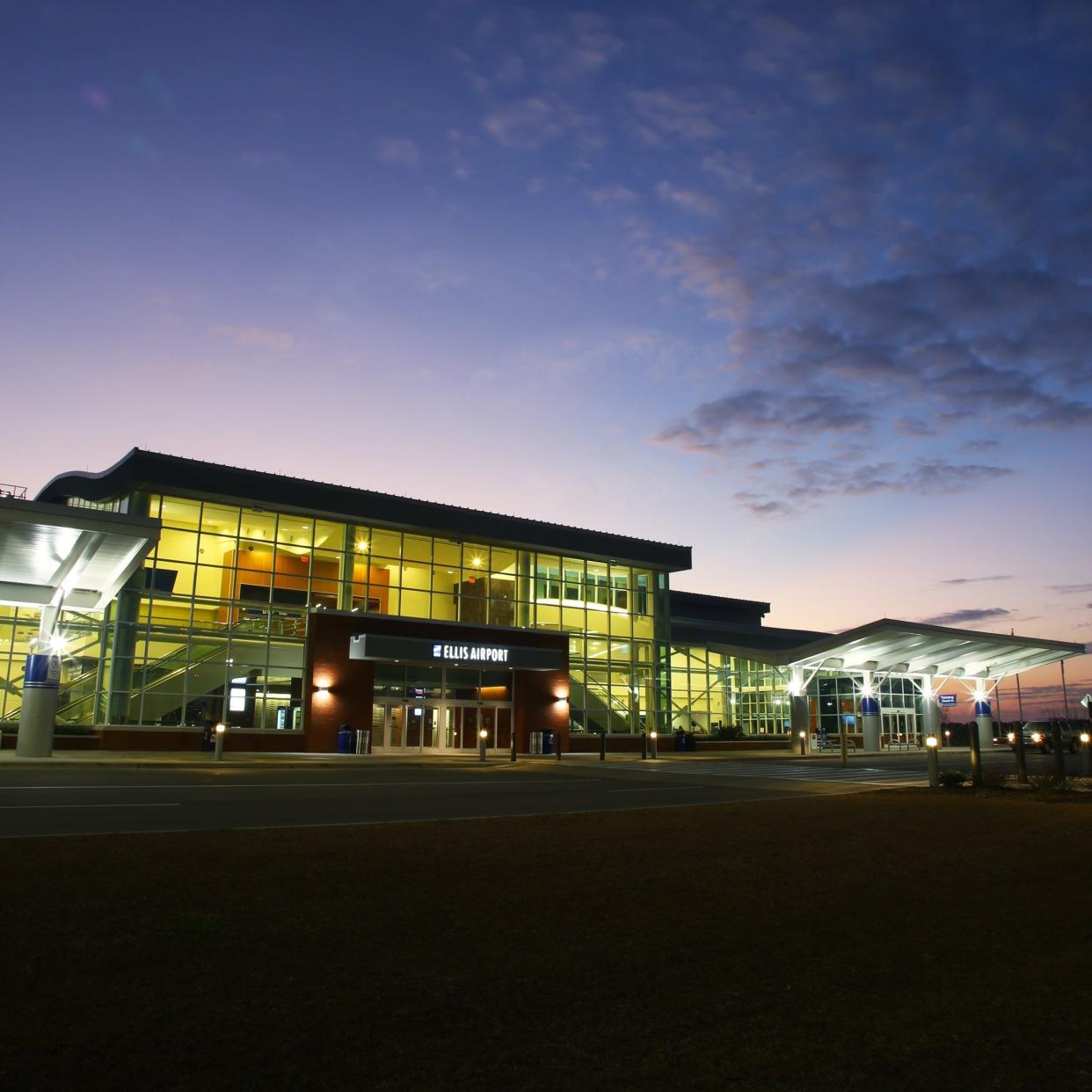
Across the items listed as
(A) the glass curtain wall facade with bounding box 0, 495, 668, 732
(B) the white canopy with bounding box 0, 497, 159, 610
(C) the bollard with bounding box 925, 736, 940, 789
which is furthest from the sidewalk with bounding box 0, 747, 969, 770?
(C) the bollard with bounding box 925, 736, 940, 789

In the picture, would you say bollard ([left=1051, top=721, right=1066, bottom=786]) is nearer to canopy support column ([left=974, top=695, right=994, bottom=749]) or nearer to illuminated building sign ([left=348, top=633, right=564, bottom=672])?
illuminated building sign ([left=348, top=633, right=564, bottom=672])

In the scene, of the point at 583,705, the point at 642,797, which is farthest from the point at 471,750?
the point at 642,797

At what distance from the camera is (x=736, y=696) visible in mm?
54406

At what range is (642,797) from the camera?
62.6 ft

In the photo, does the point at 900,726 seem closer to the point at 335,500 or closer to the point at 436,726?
the point at 436,726

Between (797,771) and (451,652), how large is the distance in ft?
52.9

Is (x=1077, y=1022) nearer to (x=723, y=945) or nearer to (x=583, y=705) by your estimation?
(x=723, y=945)

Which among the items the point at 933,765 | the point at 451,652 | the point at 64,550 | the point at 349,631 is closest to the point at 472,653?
the point at 451,652

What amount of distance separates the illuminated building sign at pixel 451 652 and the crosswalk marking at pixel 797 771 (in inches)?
354

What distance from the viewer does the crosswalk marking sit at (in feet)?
83.2

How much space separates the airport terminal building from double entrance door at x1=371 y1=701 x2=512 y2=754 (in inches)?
3.1

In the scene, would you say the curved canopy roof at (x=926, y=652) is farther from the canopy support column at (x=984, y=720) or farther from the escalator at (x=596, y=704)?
the escalator at (x=596, y=704)

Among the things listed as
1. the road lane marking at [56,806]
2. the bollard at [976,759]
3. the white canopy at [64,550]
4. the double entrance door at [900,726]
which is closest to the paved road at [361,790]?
the road lane marking at [56,806]

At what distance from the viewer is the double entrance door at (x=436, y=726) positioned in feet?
130
